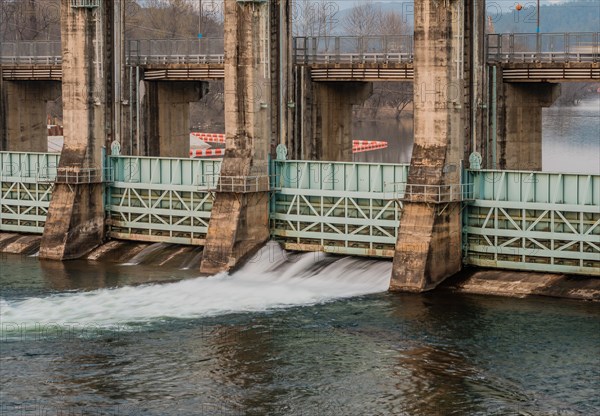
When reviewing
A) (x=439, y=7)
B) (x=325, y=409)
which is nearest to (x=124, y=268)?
(x=439, y=7)

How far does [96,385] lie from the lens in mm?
44156

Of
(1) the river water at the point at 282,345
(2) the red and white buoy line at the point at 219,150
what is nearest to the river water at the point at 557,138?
(2) the red and white buoy line at the point at 219,150

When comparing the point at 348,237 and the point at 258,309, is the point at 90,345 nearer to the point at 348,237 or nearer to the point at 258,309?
the point at 258,309

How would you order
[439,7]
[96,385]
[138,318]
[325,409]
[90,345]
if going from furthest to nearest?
[439,7], [138,318], [90,345], [96,385], [325,409]

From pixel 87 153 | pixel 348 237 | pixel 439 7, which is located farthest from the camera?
pixel 87 153

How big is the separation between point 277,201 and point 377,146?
59201 millimetres

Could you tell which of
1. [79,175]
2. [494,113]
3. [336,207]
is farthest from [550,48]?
[79,175]

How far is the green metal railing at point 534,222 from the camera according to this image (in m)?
56.7

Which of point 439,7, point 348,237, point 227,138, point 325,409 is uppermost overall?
point 439,7

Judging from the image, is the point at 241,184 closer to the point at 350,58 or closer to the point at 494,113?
the point at 350,58

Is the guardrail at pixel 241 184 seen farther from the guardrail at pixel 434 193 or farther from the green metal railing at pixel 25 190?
the green metal railing at pixel 25 190

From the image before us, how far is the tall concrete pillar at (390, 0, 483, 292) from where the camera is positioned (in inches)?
2260

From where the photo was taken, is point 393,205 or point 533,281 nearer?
point 533,281

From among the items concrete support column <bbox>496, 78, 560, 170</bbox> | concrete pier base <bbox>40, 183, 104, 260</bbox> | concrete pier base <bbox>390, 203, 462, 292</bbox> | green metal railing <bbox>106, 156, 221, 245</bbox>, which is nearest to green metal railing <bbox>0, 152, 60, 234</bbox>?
concrete pier base <bbox>40, 183, 104, 260</bbox>
